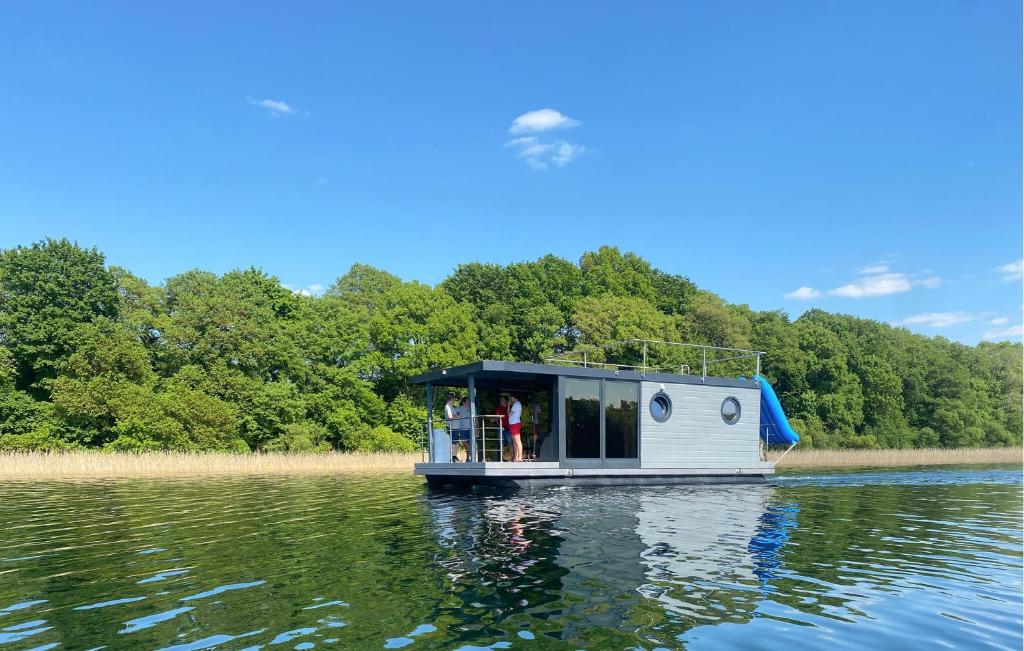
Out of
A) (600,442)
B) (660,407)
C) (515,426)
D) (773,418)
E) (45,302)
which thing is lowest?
(600,442)

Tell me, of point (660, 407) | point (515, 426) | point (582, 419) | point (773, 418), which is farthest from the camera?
point (773, 418)

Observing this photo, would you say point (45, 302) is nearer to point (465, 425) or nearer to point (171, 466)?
point (171, 466)

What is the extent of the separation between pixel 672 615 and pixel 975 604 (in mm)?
2907

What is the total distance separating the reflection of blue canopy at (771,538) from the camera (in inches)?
319

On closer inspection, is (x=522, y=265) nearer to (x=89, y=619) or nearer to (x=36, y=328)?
(x=36, y=328)

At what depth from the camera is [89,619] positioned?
19.8 feet

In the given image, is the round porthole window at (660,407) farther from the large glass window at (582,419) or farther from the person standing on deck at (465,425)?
the person standing on deck at (465,425)

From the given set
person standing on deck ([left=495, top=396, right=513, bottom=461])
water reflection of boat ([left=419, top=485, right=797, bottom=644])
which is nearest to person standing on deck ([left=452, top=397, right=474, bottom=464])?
person standing on deck ([left=495, top=396, right=513, bottom=461])

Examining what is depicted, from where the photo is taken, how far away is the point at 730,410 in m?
19.3

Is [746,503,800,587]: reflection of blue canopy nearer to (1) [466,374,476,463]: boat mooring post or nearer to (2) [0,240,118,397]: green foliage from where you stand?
(1) [466,374,476,463]: boat mooring post

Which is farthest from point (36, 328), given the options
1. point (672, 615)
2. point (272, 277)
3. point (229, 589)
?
point (672, 615)

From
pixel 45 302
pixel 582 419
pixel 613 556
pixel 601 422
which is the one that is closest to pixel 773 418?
pixel 601 422

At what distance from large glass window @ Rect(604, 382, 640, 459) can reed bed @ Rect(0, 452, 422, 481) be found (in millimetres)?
11138

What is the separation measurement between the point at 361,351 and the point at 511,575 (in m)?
38.1
